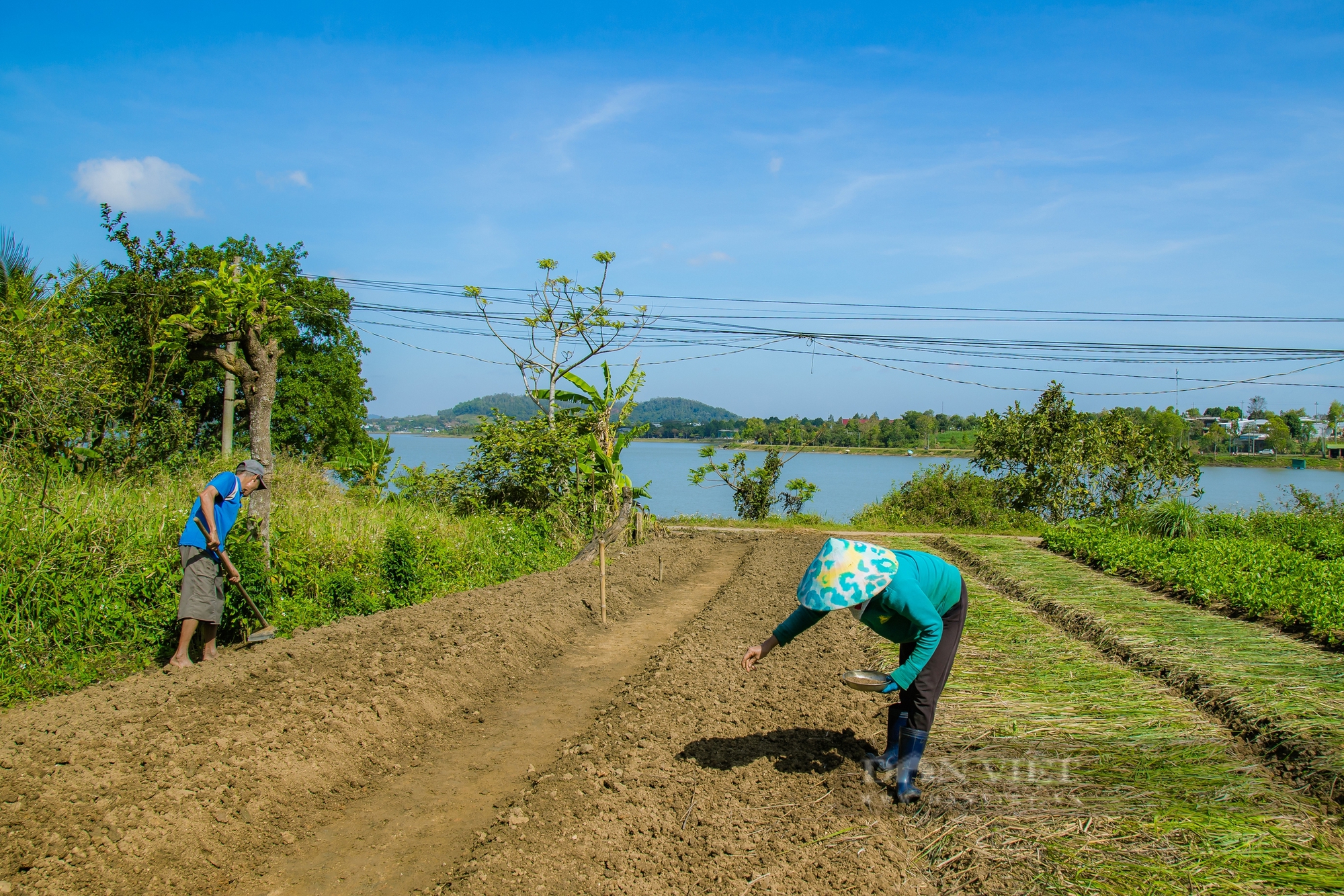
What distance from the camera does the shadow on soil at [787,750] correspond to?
4.23m

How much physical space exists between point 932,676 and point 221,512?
5.18 m

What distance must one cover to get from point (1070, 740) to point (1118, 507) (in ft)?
52.7

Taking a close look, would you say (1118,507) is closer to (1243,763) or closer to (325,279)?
(1243,763)

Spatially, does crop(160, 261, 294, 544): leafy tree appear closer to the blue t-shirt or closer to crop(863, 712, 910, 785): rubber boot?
the blue t-shirt

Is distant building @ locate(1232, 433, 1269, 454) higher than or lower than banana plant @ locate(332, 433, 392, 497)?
higher

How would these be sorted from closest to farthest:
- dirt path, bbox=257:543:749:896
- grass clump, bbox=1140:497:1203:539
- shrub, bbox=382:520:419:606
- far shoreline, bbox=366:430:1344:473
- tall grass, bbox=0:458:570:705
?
dirt path, bbox=257:543:749:896
tall grass, bbox=0:458:570:705
shrub, bbox=382:520:419:606
grass clump, bbox=1140:497:1203:539
far shoreline, bbox=366:430:1344:473

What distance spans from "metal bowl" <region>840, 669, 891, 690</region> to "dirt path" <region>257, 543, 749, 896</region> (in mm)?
1943

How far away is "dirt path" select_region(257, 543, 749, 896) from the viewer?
3.42 m

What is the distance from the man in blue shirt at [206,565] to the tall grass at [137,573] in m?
0.34

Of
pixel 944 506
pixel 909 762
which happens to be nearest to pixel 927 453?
pixel 944 506

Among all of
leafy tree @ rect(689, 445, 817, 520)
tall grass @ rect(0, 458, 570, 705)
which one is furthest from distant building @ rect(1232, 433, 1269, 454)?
tall grass @ rect(0, 458, 570, 705)

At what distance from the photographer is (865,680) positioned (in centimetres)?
338

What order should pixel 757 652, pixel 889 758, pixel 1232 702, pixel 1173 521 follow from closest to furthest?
pixel 757 652 → pixel 889 758 → pixel 1232 702 → pixel 1173 521

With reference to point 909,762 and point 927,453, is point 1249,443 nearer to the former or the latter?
point 927,453
